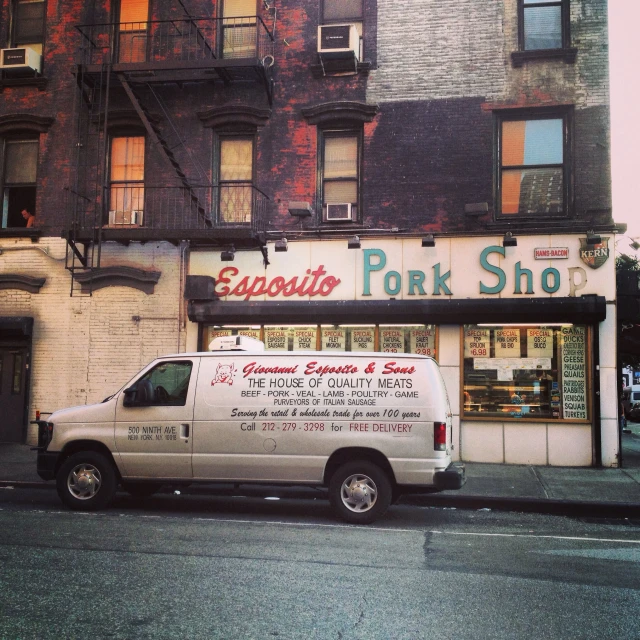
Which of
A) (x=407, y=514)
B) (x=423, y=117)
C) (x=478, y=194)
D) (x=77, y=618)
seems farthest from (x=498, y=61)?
(x=77, y=618)

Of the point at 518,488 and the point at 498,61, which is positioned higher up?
the point at 498,61

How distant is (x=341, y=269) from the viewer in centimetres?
1502

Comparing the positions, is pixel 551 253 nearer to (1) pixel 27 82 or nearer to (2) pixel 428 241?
(2) pixel 428 241

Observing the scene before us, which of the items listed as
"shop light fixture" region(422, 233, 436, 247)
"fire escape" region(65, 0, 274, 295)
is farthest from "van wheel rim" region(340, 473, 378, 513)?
"fire escape" region(65, 0, 274, 295)

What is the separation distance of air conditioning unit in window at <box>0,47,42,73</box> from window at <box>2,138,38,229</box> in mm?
1563

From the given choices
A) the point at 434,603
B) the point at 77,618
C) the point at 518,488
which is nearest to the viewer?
the point at 77,618

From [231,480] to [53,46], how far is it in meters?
12.0

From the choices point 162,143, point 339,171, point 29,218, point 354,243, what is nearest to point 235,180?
point 162,143

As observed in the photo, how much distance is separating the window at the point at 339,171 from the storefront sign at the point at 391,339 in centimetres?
248

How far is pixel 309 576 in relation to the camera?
247 inches

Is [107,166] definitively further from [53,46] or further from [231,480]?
[231,480]

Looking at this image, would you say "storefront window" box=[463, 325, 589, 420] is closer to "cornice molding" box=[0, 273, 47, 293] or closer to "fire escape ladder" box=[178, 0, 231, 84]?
"fire escape ladder" box=[178, 0, 231, 84]

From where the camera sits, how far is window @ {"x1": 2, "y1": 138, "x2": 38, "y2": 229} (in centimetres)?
1683

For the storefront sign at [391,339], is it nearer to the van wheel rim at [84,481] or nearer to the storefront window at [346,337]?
the storefront window at [346,337]
